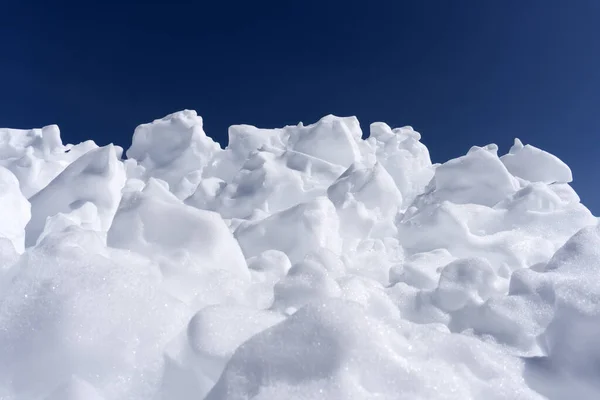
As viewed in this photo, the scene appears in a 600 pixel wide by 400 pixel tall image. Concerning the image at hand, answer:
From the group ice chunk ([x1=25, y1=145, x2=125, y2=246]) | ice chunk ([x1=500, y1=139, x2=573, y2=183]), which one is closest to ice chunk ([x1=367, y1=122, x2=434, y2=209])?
ice chunk ([x1=500, y1=139, x2=573, y2=183])

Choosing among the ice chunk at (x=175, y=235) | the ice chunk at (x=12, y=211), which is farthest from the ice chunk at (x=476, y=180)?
the ice chunk at (x=12, y=211)

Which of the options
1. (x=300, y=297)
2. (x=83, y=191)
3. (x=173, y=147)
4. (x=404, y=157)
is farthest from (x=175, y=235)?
(x=404, y=157)

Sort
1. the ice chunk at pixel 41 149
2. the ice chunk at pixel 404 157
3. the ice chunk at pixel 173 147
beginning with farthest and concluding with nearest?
the ice chunk at pixel 173 147
the ice chunk at pixel 404 157
the ice chunk at pixel 41 149

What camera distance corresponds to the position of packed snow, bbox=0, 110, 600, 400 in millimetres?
1851

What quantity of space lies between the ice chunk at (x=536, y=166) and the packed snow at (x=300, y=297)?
35.4 inches

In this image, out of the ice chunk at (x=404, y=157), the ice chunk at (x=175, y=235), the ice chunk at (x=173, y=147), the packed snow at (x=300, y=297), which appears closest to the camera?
the packed snow at (x=300, y=297)

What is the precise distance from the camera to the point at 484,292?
3344mm

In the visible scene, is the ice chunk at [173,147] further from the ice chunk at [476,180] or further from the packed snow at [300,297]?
the ice chunk at [476,180]

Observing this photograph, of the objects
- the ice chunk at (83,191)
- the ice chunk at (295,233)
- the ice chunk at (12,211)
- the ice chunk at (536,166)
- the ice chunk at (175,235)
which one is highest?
the ice chunk at (536,166)

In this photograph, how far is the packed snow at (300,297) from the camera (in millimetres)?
1851

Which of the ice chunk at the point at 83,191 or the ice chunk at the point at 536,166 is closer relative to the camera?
the ice chunk at the point at 83,191

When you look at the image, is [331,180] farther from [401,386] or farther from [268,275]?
[401,386]

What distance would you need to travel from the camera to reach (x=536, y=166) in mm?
8141

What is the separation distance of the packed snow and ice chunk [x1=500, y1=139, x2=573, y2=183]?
0.90 metres
